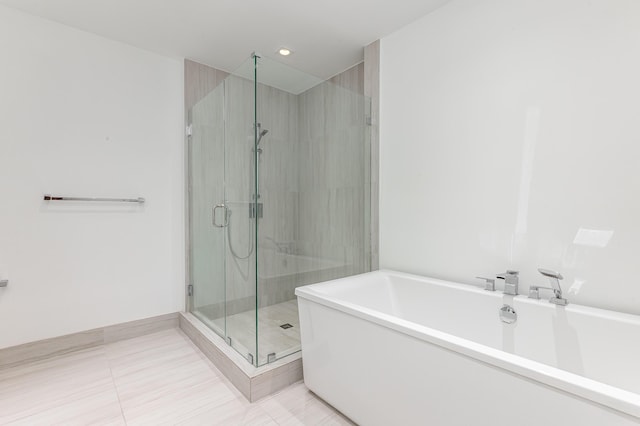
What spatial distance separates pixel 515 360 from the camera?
932 millimetres

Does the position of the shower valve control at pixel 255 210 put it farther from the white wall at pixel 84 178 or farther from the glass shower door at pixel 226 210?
the white wall at pixel 84 178

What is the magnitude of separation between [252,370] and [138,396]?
0.67 m

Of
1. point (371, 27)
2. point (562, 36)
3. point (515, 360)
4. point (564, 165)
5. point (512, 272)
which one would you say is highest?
point (371, 27)

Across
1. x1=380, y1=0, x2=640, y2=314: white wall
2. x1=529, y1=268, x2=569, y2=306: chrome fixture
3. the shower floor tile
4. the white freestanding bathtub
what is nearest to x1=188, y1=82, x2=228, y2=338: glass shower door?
the shower floor tile

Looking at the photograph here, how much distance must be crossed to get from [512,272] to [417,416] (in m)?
0.95

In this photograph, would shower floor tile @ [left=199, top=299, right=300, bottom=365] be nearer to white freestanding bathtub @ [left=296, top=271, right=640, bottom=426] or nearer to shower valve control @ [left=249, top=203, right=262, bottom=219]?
white freestanding bathtub @ [left=296, top=271, right=640, bottom=426]

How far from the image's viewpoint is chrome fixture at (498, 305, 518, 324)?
157 cm

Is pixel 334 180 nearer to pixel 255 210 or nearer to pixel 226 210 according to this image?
pixel 255 210

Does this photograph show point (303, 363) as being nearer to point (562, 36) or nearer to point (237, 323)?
point (237, 323)

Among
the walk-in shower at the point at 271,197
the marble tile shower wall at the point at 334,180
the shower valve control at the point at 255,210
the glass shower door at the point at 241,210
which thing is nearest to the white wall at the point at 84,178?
the walk-in shower at the point at 271,197

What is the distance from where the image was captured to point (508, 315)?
62.4 inches

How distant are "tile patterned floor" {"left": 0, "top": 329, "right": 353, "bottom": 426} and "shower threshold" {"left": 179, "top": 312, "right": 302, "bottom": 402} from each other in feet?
0.14

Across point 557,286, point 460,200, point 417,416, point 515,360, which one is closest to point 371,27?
point 460,200

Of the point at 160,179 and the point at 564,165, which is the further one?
the point at 160,179
